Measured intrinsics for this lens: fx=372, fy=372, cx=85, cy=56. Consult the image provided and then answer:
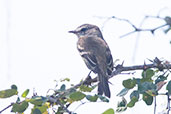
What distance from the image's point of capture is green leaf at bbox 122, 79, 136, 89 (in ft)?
11.1

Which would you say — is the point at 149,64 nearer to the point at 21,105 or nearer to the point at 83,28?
the point at 21,105

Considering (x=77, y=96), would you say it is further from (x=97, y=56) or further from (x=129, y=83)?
(x=97, y=56)

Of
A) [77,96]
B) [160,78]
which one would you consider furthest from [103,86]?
[77,96]

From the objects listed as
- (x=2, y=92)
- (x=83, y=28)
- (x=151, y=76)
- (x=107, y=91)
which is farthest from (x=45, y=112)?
(x=83, y=28)

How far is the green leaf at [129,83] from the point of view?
3393mm

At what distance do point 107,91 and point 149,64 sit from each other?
3.19 feet

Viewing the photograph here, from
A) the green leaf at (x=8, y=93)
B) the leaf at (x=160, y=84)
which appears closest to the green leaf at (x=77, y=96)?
the green leaf at (x=8, y=93)

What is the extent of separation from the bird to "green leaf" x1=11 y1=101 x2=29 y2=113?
1.31 metres

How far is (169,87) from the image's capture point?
335 centimetres

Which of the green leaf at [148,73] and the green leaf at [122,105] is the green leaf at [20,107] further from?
the green leaf at [148,73]

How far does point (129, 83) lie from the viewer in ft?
11.2

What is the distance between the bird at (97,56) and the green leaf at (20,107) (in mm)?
1307

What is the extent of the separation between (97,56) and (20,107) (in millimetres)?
3127

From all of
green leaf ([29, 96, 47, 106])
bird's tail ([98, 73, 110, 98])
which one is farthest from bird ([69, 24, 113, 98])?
green leaf ([29, 96, 47, 106])
